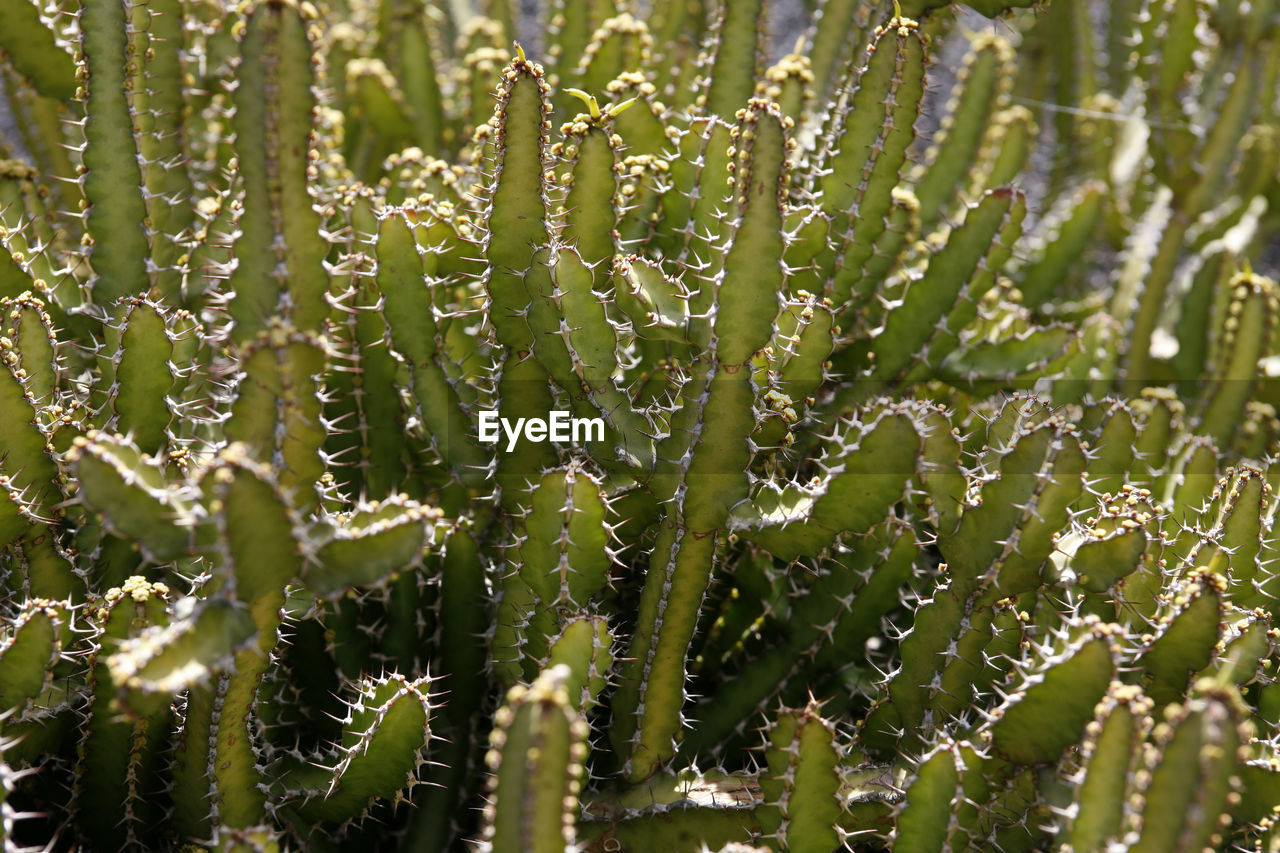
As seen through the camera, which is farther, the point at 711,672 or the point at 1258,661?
the point at 711,672

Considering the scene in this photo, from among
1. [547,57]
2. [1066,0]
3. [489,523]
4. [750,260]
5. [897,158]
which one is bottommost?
[489,523]

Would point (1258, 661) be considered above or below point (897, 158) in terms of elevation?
below

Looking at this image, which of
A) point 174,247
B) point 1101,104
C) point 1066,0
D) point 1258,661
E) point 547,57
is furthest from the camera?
point 1066,0

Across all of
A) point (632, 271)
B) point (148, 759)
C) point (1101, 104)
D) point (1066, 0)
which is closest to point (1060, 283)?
point (1101, 104)

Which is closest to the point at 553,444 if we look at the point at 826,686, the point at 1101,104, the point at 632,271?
the point at 632,271

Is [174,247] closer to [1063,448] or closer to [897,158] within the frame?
[897,158]

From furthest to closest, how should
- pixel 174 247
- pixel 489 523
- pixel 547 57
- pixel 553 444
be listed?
pixel 547 57
pixel 174 247
pixel 489 523
pixel 553 444

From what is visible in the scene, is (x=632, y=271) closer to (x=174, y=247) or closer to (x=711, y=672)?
(x=711, y=672)
